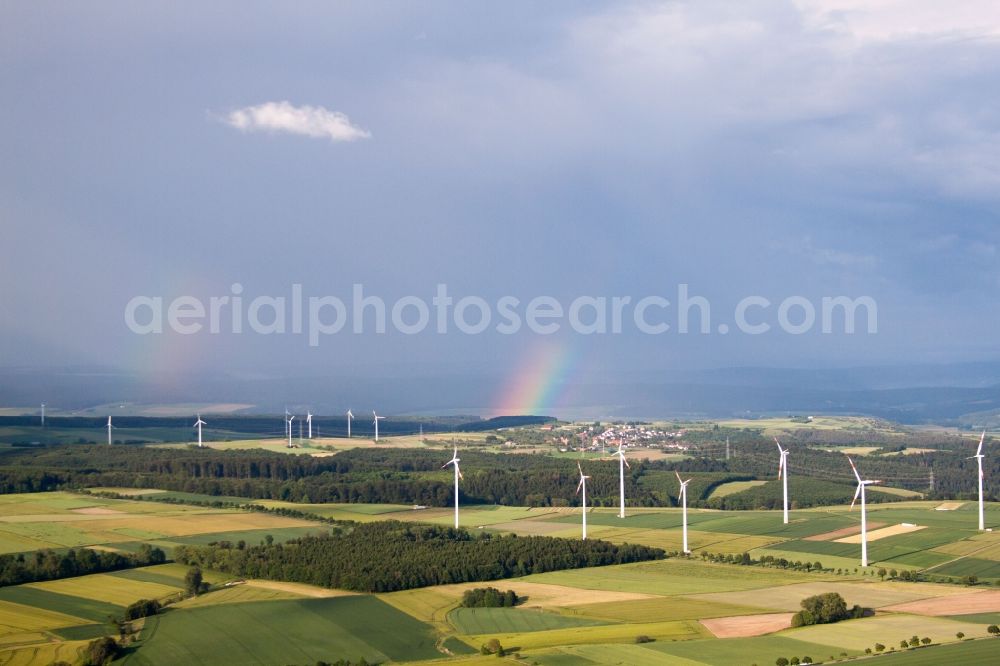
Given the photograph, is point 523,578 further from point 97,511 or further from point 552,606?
point 97,511

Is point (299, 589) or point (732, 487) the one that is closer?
point (299, 589)

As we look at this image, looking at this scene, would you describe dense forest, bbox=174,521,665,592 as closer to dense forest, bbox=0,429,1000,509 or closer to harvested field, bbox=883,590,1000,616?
harvested field, bbox=883,590,1000,616

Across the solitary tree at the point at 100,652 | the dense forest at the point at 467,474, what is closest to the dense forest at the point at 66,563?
the solitary tree at the point at 100,652

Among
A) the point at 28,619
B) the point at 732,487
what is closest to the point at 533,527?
the point at 732,487

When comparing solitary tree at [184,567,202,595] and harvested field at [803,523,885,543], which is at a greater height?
solitary tree at [184,567,202,595]

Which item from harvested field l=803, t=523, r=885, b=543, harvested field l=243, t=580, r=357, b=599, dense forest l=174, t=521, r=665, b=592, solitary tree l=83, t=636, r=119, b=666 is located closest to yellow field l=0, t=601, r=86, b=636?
solitary tree l=83, t=636, r=119, b=666

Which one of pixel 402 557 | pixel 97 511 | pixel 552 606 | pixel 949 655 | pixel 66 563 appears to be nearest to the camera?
pixel 949 655
